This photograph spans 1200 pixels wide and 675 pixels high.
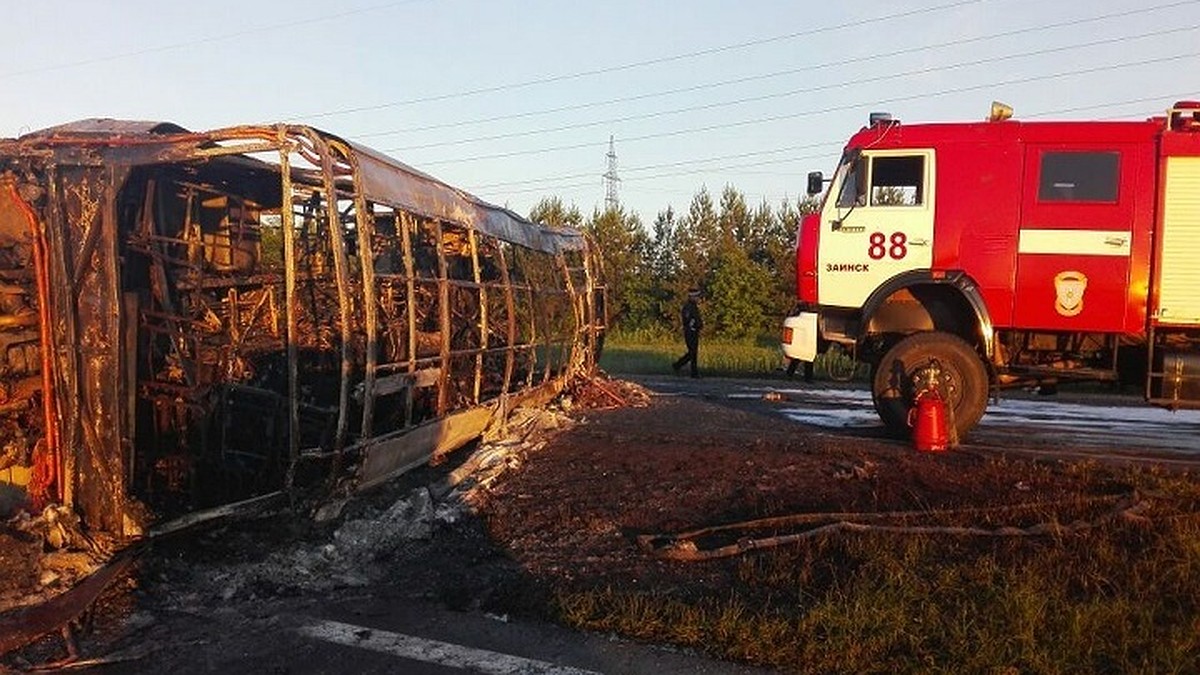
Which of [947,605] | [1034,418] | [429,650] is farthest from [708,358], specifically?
[429,650]

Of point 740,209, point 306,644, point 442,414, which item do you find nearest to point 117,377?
point 306,644

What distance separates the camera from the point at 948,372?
948 cm

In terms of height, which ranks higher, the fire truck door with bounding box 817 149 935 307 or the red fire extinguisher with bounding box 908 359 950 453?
the fire truck door with bounding box 817 149 935 307

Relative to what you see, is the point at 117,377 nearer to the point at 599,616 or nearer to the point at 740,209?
the point at 599,616

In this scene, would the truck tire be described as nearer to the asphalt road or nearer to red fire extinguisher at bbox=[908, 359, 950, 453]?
red fire extinguisher at bbox=[908, 359, 950, 453]

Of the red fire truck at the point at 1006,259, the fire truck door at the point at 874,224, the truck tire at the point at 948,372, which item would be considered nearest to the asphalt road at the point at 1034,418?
the truck tire at the point at 948,372

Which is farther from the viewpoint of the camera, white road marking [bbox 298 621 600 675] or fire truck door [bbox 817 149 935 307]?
fire truck door [bbox 817 149 935 307]

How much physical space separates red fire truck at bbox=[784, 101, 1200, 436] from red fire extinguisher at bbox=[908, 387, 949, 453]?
1.12 feet

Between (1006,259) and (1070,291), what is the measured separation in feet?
2.27

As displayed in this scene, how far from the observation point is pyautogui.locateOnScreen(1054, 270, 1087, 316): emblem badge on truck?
29.9 feet

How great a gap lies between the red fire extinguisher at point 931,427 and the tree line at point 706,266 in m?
26.3

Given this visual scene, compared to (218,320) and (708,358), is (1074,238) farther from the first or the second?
(708,358)

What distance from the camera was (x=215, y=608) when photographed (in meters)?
5.33

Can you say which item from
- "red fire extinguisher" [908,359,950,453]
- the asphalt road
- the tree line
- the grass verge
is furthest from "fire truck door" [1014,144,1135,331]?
the tree line
